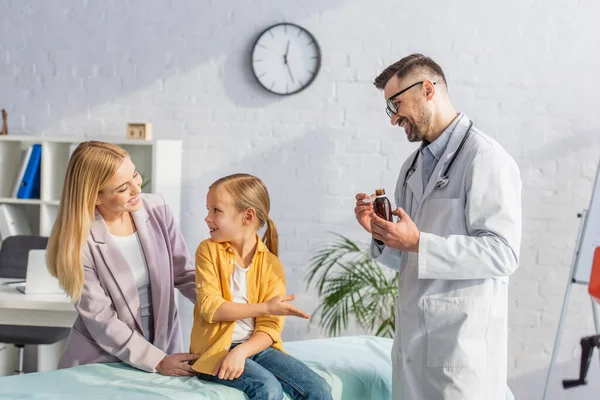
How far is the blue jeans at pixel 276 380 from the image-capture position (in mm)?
2236

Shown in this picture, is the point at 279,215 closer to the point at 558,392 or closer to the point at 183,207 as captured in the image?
the point at 183,207

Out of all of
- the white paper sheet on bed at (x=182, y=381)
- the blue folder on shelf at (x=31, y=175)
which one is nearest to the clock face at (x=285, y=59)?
the blue folder on shelf at (x=31, y=175)

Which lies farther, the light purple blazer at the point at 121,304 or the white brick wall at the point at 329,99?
the white brick wall at the point at 329,99

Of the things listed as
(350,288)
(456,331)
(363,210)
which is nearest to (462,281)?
(456,331)

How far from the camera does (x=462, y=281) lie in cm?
221

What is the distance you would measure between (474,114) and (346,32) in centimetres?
84

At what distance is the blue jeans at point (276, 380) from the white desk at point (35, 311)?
1.19 m

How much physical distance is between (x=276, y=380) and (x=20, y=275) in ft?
7.46

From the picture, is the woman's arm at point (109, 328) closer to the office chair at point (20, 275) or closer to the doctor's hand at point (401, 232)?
the doctor's hand at point (401, 232)

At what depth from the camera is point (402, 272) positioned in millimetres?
2367

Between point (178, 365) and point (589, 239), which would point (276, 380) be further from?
point (589, 239)

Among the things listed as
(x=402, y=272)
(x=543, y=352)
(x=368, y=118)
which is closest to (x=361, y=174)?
(x=368, y=118)

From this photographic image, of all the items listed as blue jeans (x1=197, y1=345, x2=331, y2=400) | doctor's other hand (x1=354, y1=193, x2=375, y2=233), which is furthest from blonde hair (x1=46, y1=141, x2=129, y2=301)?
doctor's other hand (x1=354, y1=193, x2=375, y2=233)

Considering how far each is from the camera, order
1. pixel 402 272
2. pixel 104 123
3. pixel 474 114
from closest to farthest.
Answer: pixel 402 272, pixel 474 114, pixel 104 123
